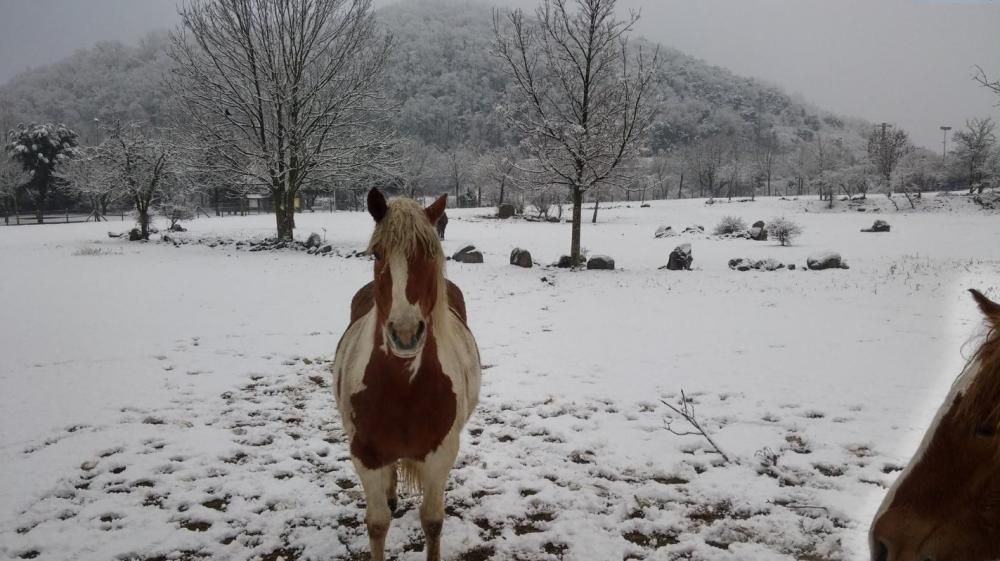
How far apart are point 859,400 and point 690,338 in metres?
2.85

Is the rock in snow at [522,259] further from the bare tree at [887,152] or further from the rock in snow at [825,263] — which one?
the bare tree at [887,152]

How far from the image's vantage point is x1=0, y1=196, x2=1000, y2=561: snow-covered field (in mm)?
3162

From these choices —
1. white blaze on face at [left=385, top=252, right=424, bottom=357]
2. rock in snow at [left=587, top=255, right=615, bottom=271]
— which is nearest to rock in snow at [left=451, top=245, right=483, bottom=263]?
rock in snow at [left=587, top=255, right=615, bottom=271]

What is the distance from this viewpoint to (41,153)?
142 ft

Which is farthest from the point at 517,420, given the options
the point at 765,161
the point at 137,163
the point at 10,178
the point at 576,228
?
the point at 765,161

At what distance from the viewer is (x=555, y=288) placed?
12562 millimetres

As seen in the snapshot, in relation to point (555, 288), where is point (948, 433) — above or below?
above

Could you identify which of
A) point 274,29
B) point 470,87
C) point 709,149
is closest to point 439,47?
point 470,87

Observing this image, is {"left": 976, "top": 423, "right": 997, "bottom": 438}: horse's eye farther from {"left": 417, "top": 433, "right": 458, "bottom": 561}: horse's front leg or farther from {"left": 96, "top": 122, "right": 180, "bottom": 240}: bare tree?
{"left": 96, "top": 122, "right": 180, "bottom": 240}: bare tree

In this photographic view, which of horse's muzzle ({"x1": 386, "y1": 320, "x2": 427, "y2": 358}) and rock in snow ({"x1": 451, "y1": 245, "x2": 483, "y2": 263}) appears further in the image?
rock in snow ({"x1": 451, "y1": 245, "x2": 483, "y2": 263})

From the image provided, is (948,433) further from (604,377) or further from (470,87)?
(470,87)

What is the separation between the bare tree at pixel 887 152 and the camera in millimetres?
47344

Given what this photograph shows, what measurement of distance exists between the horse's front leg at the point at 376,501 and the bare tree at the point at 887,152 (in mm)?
57394

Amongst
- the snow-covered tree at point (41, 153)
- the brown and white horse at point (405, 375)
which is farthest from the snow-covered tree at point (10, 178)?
the brown and white horse at point (405, 375)
